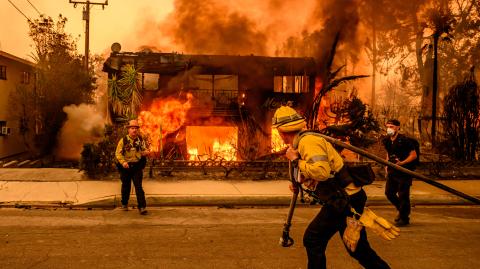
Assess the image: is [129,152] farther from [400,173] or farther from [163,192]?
[400,173]

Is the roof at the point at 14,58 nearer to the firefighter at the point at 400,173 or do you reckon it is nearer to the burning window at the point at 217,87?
the burning window at the point at 217,87

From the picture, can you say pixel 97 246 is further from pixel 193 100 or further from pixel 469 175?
pixel 193 100

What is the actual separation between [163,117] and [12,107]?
10.1m

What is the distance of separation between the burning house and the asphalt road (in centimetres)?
897

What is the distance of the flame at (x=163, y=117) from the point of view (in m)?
17.3

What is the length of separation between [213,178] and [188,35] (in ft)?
37.0

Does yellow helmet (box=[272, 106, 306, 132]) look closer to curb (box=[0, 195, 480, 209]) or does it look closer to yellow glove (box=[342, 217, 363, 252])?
yellow glove (box=[342, 217, 363, 252])

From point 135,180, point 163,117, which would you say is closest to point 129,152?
point 135,180

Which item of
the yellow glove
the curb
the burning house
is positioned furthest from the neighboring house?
the yellow glove

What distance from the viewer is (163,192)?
10273mm

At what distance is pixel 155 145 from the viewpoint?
16922 millimetres

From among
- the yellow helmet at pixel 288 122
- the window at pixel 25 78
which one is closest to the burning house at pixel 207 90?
the window at pixel 25 78

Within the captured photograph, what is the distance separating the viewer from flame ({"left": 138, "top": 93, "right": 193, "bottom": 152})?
17.3 metres

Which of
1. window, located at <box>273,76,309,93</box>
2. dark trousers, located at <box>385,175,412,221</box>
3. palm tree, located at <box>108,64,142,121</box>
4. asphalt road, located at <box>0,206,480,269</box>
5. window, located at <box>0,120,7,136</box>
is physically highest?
window, located at <box>273,76,309,93</box>
